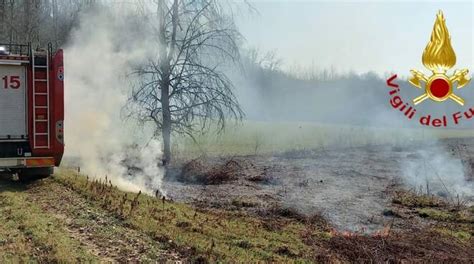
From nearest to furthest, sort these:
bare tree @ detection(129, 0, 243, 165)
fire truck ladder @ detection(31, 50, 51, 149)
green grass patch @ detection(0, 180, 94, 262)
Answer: green grass patch @ detection(0, 180, 94, 262) → fire truck ladder @ detection(31, 50, 51, 149) → bare tree @ detection(129, 0, 243, 165)

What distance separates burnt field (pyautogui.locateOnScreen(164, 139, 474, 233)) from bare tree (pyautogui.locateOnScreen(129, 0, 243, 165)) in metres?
1.75

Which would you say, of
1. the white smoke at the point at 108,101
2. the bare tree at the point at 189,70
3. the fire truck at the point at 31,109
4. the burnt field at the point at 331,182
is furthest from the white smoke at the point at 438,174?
the fire truck at the point at 31,109

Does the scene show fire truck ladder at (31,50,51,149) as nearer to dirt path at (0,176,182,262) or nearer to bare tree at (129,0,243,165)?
dirt path at (0,176,182,262)

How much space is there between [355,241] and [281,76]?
32.6 m

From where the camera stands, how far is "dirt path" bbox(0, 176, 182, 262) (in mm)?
4898

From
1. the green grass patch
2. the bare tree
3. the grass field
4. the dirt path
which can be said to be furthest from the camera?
the grass field

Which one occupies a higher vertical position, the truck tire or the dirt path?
the truck tire

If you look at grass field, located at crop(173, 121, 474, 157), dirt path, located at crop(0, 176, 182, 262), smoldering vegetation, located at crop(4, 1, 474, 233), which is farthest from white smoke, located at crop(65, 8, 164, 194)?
grass field, located at crop(173, 121, 474, 157)

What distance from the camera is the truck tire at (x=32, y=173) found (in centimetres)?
894

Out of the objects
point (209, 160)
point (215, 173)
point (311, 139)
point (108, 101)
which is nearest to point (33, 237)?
point (108, 101)

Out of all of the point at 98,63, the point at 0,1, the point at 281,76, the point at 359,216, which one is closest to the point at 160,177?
the point at 98,63

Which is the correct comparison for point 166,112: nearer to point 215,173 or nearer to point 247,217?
point 215,173

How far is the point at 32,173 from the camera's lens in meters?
8.95

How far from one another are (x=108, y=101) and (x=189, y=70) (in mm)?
3022
